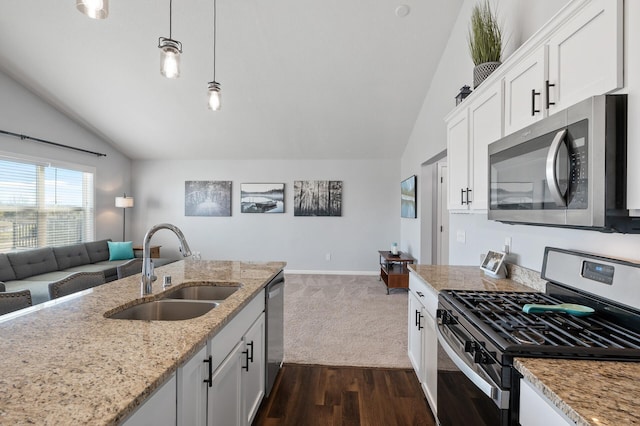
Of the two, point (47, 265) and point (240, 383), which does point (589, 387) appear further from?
point (47, 265)

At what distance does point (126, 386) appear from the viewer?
2.43 ft

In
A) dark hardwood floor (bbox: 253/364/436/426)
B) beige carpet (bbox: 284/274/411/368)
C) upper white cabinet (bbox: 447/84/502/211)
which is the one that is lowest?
dark hardwood floor (bbox: 253/364/436/426)

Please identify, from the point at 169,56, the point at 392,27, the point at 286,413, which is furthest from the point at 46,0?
the point at 286,413

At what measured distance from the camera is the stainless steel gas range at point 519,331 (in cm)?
94

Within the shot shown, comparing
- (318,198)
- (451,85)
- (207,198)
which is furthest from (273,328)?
(207,198)

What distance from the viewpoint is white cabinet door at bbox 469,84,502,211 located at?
5.49 feet

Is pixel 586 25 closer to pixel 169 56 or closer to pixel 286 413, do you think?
pixel 169 56

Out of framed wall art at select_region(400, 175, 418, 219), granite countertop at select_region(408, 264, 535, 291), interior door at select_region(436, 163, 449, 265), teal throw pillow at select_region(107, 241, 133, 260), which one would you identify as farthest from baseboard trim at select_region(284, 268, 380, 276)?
granite countertop at select_region(408, 264, 535, 291)

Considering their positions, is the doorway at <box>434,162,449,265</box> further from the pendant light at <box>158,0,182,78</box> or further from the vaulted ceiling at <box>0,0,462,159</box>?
the pendant light at <box>158,0,182,78</box>

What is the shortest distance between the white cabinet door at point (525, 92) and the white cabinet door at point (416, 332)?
125cm

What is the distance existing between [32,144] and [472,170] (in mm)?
5739

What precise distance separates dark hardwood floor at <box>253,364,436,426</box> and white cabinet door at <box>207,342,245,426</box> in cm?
54

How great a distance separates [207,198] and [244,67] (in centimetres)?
314

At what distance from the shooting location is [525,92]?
4.67 feet
